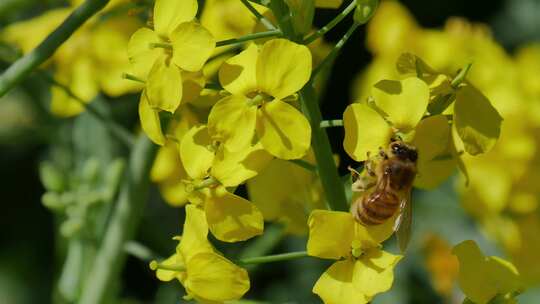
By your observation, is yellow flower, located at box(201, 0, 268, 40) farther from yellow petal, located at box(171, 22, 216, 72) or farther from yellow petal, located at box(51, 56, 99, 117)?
yellow petal, located at box(171, 22, 216, 72)

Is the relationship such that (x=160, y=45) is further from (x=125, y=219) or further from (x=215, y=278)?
(x=125, y=219)

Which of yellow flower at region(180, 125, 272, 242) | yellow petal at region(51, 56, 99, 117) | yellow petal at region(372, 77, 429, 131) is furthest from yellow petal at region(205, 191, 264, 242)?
yellow petal at region(51, 56, 99, 117)

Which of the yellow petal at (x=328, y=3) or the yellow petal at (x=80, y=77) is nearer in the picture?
the yellow petal at (x=328, y=3)

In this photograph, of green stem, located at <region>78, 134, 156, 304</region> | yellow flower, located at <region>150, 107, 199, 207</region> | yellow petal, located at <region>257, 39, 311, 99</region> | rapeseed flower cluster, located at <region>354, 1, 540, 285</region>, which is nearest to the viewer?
yellow petal, located at <region>257, 39, 311, 99</region>

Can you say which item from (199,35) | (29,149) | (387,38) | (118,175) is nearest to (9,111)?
(29,149)

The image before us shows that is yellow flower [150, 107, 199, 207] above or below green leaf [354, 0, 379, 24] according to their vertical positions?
below

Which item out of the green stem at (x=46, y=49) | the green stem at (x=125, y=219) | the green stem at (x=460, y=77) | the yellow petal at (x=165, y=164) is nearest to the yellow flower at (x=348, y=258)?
the green stem at (x=460, y=77)

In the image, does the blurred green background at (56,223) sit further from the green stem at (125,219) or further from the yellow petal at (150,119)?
the yellow petal at (150,119)
